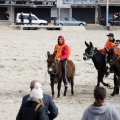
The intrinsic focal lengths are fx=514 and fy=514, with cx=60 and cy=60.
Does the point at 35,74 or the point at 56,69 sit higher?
the point at 56,69

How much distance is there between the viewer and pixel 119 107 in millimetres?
14609

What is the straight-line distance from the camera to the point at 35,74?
820 inches

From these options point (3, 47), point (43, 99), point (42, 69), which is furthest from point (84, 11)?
point (43, 99)

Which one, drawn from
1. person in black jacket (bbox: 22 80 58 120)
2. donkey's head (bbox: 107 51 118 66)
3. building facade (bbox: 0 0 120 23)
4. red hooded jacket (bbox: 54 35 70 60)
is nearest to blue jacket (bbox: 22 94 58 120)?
person in black jacket (bbox: 22 80 58 120)

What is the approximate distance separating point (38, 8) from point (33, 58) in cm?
4357

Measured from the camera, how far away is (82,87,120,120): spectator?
704cm

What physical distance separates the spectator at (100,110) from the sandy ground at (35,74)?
234 inches

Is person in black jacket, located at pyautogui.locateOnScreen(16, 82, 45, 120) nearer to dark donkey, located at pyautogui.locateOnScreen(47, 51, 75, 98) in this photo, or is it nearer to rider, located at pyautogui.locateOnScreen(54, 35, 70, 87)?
dark donkey, located at pyautogui.locateOnScreen(47, 51, 75, 98)

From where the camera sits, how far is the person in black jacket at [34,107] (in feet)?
24.5

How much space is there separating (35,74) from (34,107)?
524 inches

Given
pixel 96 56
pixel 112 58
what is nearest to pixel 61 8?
pixel 96 56

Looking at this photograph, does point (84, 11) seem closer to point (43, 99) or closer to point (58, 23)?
point (58, 23)

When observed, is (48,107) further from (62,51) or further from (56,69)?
(62,51)

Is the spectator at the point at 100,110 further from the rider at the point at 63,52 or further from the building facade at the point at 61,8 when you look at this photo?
the building facade at the point at 61,8
